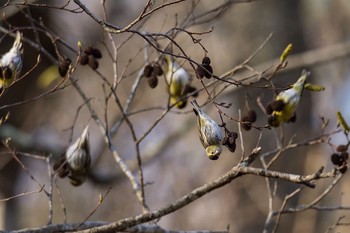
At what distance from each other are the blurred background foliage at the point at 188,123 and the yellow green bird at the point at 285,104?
1.90m

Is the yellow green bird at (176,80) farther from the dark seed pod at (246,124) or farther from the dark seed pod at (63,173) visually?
the dark seed pod at (63,173)

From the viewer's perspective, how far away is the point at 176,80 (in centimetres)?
251

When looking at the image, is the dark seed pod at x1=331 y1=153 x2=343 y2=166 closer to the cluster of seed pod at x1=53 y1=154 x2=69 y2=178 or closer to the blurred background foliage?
the cluster of seed pod at x1=53 y1=154 x2=69 y2=178

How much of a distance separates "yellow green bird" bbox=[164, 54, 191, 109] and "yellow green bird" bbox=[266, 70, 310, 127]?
0.32 m

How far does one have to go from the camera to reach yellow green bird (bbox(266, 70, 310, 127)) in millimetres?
2305

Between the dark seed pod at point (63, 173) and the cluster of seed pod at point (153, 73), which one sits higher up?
the cluster of seed pod at point (153, 73)

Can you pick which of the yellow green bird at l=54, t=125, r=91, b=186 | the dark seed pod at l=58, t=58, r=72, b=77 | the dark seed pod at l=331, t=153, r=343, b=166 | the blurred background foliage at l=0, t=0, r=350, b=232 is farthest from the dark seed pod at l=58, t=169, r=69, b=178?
the blurred background foliage at l=0, t=0, r=350, b=232

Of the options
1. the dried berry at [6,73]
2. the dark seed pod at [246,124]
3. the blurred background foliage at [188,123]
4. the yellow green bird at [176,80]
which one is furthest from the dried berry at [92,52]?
the blurred background foliage at [188,123]

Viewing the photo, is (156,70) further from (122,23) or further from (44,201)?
(44,201)

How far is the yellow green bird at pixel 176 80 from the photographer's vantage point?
8.21 feet

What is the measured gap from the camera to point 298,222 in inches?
236

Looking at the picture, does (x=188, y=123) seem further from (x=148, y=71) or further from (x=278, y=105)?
(x=278, y=105)

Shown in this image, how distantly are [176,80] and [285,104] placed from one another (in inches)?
15.7

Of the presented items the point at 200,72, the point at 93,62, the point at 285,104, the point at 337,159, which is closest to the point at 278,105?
the point at 285,104
